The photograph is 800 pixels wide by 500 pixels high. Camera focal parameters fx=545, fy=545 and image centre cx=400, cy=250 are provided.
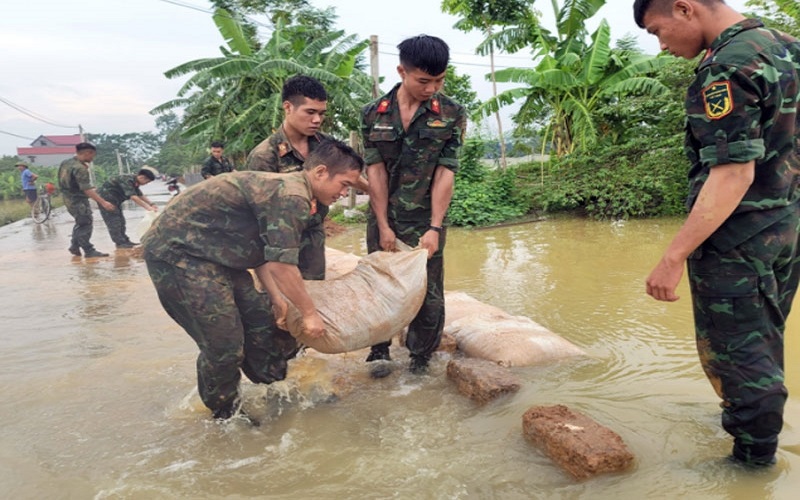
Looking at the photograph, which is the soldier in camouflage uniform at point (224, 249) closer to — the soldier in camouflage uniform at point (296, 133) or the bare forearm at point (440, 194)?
the soldier in camouflage uniform at point (296, 133)

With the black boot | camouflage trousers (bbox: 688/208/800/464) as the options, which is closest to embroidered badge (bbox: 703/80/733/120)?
camouflage trousers (bbox: 688/208/800/464)

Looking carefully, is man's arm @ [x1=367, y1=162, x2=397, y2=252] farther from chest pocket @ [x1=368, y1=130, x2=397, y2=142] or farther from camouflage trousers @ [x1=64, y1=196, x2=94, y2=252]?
camouflage trousers @ [x1=64, y1=196, x2=94, y2=252]

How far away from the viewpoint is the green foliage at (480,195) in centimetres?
959

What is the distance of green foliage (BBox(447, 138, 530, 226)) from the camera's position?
959 cm

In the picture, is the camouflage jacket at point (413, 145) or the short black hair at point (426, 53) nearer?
the short black hair at point (426, 53)

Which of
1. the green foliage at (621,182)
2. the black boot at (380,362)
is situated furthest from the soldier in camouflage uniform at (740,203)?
the green foliage at (621,182)

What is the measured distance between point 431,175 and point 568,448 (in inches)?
61.6

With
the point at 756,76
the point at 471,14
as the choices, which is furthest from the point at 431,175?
the point at 471,14

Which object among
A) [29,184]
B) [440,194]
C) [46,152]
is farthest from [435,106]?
[46,152]

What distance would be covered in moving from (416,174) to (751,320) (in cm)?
172

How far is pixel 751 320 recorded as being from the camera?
178cm

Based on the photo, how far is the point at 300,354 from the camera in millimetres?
3492

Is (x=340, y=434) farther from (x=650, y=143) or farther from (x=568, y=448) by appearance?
(x=650, y=143)

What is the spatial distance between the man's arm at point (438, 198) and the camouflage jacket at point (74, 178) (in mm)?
6668
